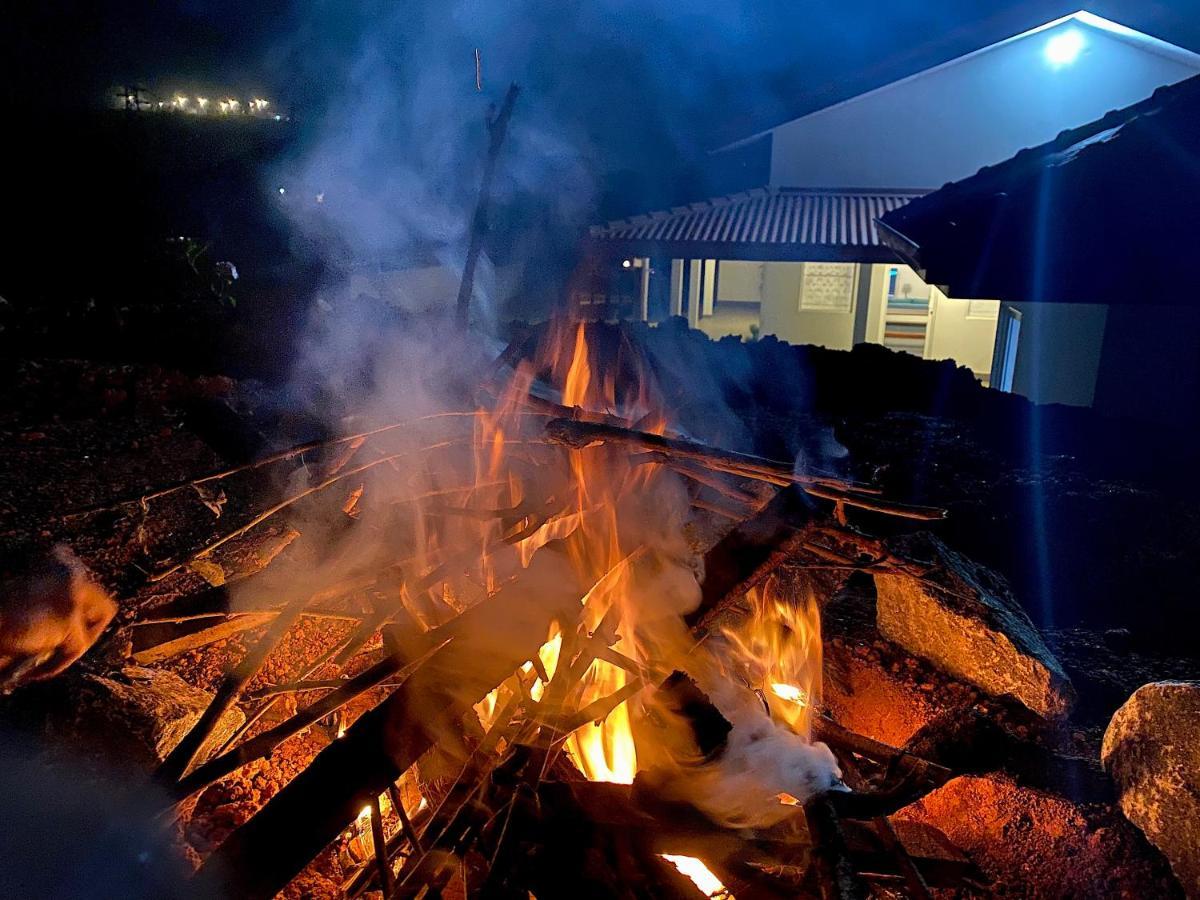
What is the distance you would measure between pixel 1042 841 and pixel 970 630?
3.27ft

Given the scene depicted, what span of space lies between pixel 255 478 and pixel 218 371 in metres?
3.97

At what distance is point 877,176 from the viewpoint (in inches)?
650

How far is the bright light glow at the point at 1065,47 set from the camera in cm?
1477

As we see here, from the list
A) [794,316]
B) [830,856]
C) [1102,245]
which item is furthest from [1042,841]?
[794,316]

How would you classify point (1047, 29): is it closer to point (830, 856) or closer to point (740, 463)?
point (740, 463)

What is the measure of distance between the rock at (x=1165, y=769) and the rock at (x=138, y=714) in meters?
3.90

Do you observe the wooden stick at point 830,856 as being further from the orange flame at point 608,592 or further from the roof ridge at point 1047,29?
the roof ridge at point 1047,29

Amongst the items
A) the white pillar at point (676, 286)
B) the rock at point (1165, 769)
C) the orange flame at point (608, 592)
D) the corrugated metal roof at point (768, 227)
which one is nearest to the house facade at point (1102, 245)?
the corrugated metal roof at point (768, 227)

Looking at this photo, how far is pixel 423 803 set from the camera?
3309mm

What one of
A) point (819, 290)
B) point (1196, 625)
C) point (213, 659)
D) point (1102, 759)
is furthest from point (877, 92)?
point (213, 659)

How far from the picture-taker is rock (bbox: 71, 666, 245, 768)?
2.77 metres

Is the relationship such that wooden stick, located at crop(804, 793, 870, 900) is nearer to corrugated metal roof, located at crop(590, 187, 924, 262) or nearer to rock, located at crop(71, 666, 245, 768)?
rock, located at crop(71, 666, 245, 768)

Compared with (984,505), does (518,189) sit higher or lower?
higher

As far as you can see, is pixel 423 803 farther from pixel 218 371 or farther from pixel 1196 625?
pixel 218 371
